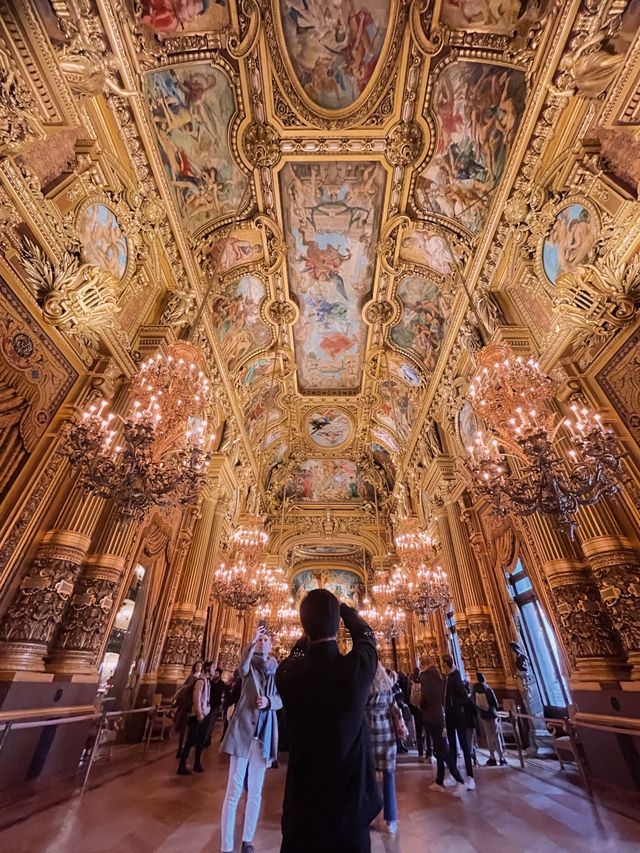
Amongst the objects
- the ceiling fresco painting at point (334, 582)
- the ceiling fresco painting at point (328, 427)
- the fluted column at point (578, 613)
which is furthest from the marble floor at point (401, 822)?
the ceiling fresco painting at point (334, 582)

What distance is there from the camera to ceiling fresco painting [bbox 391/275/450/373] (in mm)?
10627

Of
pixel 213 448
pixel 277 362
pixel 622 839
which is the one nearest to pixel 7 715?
pixel 622 839

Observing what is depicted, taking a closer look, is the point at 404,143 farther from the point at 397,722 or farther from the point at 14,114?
the point at 397,722

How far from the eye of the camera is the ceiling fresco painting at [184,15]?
610cm

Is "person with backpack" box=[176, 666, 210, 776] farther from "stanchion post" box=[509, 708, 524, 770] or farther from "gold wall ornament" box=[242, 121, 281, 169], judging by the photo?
"gold wall ornament" box=[242, 121, 281, 169]

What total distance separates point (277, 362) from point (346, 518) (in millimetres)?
10864

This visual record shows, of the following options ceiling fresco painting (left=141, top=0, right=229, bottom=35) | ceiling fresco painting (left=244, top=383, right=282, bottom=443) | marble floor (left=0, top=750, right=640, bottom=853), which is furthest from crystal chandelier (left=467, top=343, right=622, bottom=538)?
ceiling fresco painting (left=244, top=383, right=282, bottom=443)

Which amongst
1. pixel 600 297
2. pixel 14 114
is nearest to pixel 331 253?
pixel 600 297

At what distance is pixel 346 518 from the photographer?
67.7 feet

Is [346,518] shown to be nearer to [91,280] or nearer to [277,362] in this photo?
[277,362]

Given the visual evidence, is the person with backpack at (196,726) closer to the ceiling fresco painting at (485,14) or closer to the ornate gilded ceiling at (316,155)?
the ornate gilded ceiling at (316,155)

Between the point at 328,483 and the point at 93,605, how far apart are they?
15474mm

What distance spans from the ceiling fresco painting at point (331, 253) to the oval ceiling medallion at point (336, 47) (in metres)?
1.26

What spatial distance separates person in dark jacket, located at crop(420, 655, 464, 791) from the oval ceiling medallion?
11018 mm
